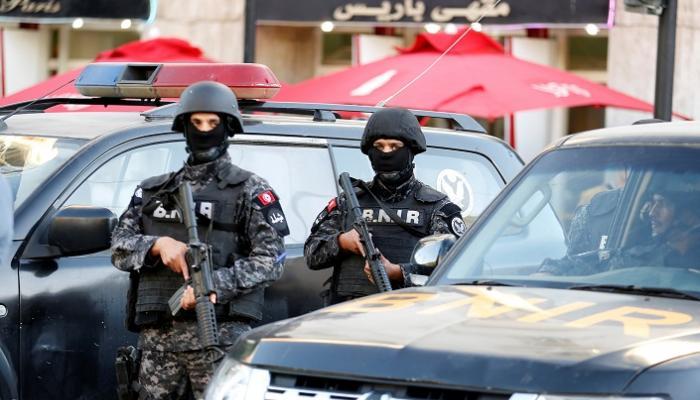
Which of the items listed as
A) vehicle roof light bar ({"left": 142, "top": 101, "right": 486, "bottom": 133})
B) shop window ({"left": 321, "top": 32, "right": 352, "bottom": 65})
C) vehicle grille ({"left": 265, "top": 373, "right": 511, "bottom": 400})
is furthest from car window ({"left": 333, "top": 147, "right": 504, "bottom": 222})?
shop window ({"left": 321, "top": 32, "right": 352, "bottom": 65})

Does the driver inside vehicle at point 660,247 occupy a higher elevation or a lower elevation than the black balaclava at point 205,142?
lower

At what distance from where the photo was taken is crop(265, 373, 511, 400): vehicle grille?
4.55 meters

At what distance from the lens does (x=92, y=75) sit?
26.5 ft

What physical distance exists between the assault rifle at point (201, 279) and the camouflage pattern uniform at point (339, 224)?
0.84 m

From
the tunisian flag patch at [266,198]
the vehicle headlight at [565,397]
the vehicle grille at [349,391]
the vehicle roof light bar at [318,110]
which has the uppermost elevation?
the vehicle roof light bar at [318,110]

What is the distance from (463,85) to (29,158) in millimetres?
6398

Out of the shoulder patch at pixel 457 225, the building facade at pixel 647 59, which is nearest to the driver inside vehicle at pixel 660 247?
the shoulder patch at pixel 457 225

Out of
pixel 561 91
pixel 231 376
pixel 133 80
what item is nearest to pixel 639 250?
pixel 231 376

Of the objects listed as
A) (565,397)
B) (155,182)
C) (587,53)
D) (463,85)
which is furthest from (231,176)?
(587,53)

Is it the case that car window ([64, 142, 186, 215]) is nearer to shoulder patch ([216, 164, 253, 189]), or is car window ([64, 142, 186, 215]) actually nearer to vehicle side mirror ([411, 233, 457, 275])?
shoulder patch ([216, 164, 253, 189])

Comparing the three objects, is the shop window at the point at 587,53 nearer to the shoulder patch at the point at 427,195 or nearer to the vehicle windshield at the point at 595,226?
the shoulder patch at the point at 427,195

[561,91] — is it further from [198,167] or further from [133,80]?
[198,167]

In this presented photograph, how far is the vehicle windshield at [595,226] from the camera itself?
5430 millimetres

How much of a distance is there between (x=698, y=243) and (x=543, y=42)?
514 inches
